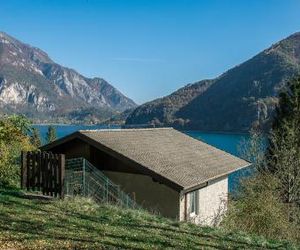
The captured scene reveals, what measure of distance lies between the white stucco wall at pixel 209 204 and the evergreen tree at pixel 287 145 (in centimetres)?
935

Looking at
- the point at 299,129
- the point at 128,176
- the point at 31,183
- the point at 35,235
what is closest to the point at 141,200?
the point at 128,176

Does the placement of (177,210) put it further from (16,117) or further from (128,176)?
(16,117)

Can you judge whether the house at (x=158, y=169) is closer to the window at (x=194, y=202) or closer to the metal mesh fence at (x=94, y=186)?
the window at (x=194, y=202)

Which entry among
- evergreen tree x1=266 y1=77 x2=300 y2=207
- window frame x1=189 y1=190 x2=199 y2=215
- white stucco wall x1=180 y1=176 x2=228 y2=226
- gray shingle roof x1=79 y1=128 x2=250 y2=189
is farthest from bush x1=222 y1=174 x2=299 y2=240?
evergreen tree x1=266 y1=77 x2=300 y2=207

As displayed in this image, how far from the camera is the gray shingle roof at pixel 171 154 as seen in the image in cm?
2191

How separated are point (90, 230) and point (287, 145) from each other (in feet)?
104

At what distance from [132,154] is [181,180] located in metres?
3.15

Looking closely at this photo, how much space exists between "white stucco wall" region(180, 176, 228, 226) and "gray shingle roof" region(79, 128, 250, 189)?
1.11 meters

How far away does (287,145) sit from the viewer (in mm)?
40469

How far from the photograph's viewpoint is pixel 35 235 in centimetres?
1038

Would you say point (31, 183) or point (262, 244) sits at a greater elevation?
point (31, 183)

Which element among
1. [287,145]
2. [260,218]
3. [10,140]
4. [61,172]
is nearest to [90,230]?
[61,172]

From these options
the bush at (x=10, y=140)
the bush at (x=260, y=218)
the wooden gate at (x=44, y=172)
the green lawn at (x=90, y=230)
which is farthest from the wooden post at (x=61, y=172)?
the bush at (x=260, y=218)

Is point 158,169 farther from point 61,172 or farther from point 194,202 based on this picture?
point 61,172
